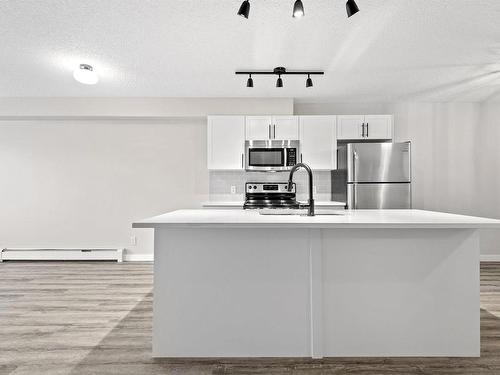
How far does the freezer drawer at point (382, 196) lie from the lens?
4.28 meters

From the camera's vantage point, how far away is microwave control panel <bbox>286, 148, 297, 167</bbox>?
4.60 meters

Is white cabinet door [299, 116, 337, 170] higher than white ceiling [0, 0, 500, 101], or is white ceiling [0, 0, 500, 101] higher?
white ceiling [0, 0, 500, 101]

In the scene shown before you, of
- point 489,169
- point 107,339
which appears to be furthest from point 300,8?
point 489,169

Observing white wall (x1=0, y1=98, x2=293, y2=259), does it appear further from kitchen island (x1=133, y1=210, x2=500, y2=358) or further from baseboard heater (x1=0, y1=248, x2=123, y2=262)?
kitchen island (x1=133, y1=210, x2=500, y2=358)

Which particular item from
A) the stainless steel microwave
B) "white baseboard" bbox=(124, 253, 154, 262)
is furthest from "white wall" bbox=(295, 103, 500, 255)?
"white baseboard" bbox=(124, 253, 154, 262)

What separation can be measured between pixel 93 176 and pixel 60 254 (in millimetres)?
1199

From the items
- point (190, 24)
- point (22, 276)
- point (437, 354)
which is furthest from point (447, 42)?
point (22, 276)

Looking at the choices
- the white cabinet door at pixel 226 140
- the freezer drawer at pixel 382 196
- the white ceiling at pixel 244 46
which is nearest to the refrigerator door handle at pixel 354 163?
the freezer drawer at pixel 382 196

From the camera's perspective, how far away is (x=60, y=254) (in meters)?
4.98

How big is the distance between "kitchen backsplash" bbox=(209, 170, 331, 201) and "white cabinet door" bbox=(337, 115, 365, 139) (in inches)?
25.0

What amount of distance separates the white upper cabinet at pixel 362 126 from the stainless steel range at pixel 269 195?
1044 millimetres

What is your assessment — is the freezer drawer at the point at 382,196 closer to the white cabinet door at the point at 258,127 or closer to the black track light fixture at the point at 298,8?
the white cabinet door at the point at 258,127

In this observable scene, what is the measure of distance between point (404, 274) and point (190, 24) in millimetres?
2485

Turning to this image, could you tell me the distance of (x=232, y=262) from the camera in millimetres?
2043
